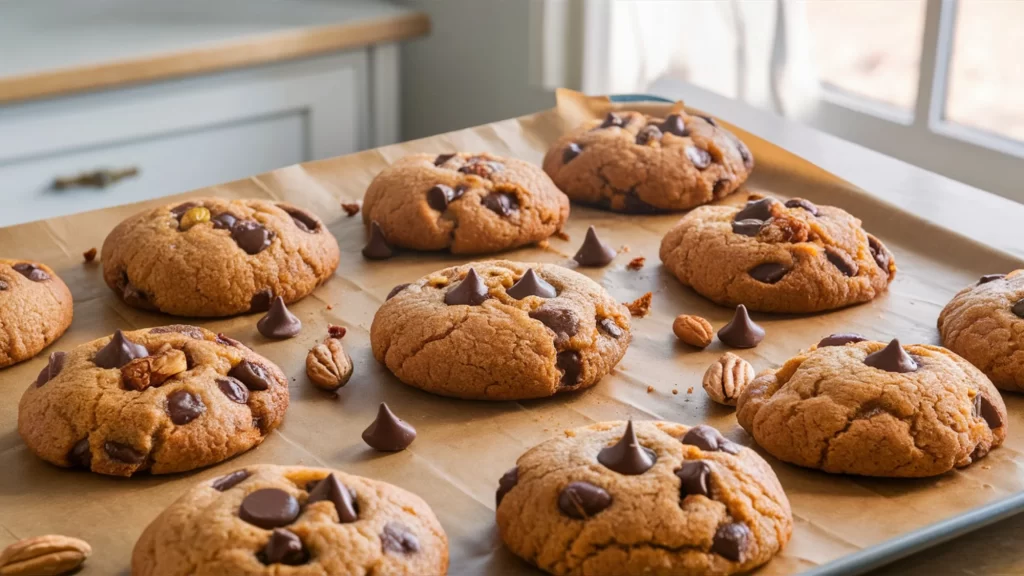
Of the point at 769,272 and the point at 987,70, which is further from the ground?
the point at 987,70

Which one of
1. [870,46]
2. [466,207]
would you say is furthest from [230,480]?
[870,46]

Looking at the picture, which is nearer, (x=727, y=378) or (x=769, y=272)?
(x=727, y=378)

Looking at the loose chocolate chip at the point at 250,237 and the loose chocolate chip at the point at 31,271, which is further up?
the loose chocolate chip at the point at 250,237

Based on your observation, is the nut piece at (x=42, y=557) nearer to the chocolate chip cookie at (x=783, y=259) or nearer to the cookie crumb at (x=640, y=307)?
the cookie crumb at (x=640, y=307)

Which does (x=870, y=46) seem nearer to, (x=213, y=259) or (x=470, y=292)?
(x=470, y=292)

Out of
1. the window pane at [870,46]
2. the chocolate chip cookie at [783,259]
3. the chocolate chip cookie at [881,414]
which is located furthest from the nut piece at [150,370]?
the window pane at [870,46]

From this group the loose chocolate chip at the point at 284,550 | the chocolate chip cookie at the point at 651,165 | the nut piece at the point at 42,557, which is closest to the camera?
the loose chocolate chip at the point at 284,550

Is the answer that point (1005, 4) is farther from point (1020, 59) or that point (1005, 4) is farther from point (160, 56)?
point (160, 56)

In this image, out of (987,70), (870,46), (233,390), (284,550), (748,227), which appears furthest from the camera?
(870,46)
